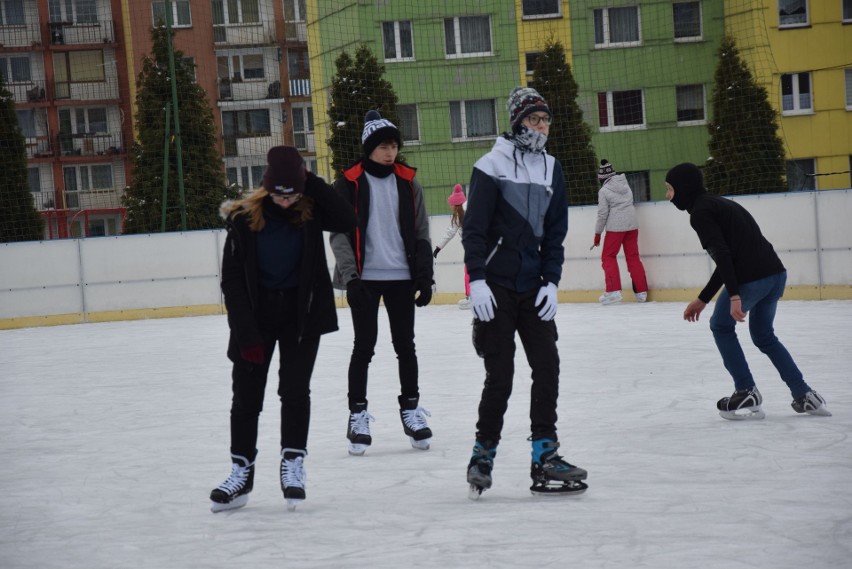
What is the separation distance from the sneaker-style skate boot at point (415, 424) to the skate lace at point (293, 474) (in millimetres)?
1071

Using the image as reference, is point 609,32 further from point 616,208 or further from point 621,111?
point 616,208

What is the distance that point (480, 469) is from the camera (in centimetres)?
418

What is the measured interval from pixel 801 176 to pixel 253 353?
68.1ft

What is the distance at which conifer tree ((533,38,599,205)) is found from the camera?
18375 mm

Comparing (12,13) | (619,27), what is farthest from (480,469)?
(12,13)

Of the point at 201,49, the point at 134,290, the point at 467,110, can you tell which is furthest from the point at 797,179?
the point at 201,49

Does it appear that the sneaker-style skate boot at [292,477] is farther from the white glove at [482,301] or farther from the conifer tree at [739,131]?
the conifer tree at [739,131]

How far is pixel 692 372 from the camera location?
7312 millimetres

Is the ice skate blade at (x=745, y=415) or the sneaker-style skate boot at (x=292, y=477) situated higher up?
the sneaker-style skate boot at (x=292, y=477)

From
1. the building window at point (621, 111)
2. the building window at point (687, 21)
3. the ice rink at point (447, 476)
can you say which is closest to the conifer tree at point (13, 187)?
the ice rink at point (447, 476)

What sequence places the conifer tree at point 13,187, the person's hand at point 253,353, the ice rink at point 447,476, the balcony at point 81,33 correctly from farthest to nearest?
the balcony at point 81,33 → the conifer tree at point 13,187 → the person's hand at point 253,353 → the ice rink at point 447,476

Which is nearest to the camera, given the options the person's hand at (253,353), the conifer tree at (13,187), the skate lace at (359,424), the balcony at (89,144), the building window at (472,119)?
the person's hand at (253,353)

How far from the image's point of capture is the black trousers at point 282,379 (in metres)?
4.20

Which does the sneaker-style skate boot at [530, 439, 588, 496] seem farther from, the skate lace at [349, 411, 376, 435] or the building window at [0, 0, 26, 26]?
the building window at [0, 0, 26, 26]
